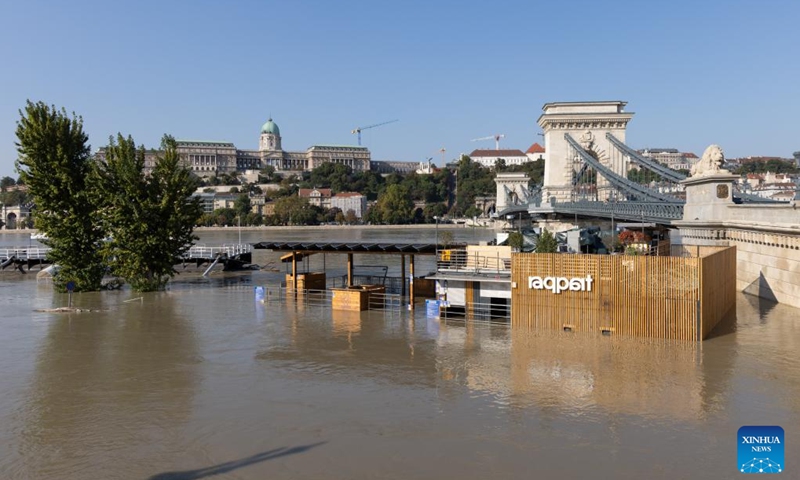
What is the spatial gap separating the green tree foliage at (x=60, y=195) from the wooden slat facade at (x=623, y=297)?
2768cm

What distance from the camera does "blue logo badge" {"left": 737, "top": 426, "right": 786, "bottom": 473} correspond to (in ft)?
34.0

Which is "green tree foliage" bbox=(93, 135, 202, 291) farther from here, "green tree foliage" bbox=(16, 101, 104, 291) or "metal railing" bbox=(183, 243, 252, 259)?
"metal railing" bbox=(183, 243, 252, 259)

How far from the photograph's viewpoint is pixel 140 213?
125 feet

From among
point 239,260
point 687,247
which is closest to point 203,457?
point 687,247

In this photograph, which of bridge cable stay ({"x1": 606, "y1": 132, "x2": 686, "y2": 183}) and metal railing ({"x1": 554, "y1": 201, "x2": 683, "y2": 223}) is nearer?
metal railing ({"x1": 554, "y1": 201, "x2": 683, "y2": 223})

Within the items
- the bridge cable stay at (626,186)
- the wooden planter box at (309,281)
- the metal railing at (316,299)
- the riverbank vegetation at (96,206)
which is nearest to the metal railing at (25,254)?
the riverbank vegetation at (96,206)

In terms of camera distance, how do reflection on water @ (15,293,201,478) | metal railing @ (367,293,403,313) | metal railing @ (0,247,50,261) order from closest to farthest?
reflection on water @ (15,293,201,478), metal railing @ (367,293,403,313), metal railing @ (0,247,50,261)

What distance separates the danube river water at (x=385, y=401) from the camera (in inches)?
508

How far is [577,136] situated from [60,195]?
55.9m

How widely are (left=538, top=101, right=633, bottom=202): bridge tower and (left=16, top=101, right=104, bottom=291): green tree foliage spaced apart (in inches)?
1954

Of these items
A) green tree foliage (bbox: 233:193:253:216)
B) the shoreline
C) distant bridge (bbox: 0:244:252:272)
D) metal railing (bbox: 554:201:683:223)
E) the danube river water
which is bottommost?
the danube river water

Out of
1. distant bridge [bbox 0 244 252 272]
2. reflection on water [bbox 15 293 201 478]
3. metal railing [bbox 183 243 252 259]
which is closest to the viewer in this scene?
reflection on water [bbox 15 293 201 478]

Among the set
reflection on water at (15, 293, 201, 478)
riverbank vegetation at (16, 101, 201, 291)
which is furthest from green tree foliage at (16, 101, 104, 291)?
reflection on water at (15, 293, 201, 478)

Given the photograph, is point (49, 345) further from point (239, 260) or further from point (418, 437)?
point (239, 260)
